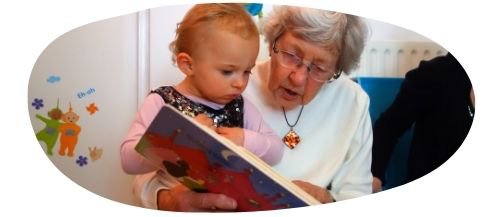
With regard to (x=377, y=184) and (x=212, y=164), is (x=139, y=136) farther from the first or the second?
(x=377, y=184)

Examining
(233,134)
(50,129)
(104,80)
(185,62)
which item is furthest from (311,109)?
(50,129)

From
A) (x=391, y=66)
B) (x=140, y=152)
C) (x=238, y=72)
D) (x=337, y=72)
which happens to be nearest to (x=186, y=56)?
(x=238, y=72)

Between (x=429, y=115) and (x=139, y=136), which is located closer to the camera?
(x=139, y=136)

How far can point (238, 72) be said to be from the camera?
4.52ft

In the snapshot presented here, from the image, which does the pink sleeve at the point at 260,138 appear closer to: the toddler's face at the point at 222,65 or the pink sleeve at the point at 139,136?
the toddler's face at the point at 222,65

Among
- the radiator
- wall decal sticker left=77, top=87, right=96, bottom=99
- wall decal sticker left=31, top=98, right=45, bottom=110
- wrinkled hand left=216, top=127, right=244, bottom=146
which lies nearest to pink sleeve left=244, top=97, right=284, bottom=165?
wrinkled hand left=216, top=127, right=244, bottom=146

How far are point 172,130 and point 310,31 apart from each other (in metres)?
0.36

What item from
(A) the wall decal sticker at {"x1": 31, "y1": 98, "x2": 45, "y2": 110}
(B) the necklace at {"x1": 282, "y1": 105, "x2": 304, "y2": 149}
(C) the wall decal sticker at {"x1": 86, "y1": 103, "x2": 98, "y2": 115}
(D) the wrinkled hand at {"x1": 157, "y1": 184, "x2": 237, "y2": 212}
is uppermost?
(C) the wall decal sticker at {"x1": 86, "y1": 103, "x2": 98, "y2": 115}

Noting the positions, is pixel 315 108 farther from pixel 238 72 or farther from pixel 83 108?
pixel 83 108

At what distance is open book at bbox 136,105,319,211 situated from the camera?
1.33m

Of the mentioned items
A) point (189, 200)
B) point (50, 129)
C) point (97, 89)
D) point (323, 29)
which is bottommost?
point (189, 200)

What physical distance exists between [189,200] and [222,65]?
0.30m

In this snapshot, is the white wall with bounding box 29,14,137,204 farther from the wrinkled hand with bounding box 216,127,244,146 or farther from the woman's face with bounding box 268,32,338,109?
the woman's face with bounding box 268,32,338,109

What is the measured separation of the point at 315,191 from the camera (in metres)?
1.42
